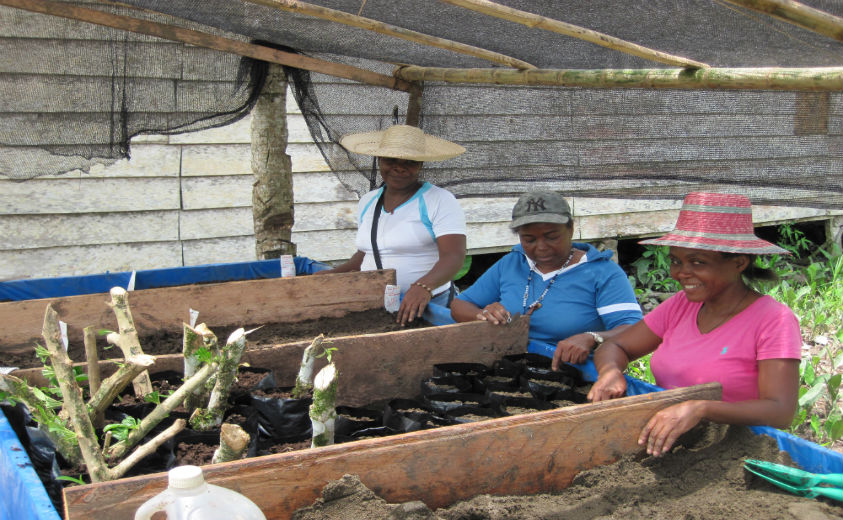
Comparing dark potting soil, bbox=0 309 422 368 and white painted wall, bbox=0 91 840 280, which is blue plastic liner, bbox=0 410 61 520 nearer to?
dark potting soil, bbox=0 309 422 368

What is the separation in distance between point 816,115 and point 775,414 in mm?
1989

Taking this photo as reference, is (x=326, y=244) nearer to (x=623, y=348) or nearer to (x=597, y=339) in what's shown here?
(x=597, y=339)

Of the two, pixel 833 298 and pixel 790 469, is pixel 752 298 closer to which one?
pixel 790 469

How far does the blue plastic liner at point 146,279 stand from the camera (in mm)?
4406

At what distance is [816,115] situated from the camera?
3.38 m

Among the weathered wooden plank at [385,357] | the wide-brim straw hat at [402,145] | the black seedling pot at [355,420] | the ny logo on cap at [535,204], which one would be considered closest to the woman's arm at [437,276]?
the wide-brim straw hat at [402,145]

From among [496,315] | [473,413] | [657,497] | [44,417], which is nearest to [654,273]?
[496,315]

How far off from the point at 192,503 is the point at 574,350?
1.76 meters

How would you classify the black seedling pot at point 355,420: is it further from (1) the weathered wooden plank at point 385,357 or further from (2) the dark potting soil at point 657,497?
(2) the dark potting soil at point 657,497

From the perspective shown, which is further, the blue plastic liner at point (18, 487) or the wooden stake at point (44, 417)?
the wooden stake at point (44, 417)

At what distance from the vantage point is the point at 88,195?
16.6 feet

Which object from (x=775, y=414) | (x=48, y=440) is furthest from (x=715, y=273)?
(x=48, y=440)

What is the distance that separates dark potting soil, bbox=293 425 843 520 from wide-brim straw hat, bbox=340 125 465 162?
7.33ft

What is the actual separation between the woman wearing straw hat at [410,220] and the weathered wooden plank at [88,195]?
6.00 feet
